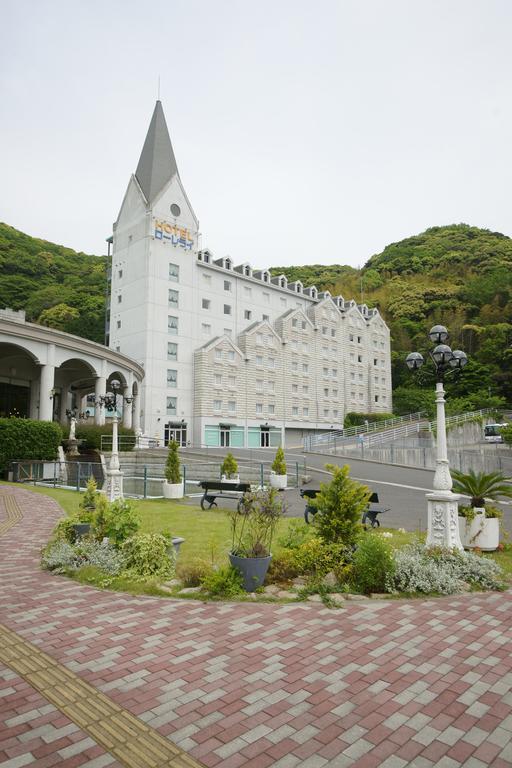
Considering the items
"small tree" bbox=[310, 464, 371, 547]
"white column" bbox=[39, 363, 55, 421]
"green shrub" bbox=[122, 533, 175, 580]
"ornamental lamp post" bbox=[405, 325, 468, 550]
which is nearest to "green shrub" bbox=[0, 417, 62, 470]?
"white column" bbox=[39, 363, 55, 421]

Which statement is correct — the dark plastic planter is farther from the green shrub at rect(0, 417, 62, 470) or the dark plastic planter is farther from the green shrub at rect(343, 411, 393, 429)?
the green shrub at rect(343, 411, 393, 429)

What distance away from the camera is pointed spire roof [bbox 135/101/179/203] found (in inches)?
2083

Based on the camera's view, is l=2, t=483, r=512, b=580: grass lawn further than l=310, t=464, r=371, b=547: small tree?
Yes

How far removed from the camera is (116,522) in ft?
26.3

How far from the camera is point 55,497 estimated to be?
1828cm

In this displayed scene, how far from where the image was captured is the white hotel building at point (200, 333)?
167 ft

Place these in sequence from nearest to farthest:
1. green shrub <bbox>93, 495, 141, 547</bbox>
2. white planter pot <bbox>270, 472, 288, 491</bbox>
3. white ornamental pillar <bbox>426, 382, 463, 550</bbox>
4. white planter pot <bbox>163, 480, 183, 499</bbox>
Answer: green shrub <bbox>93, 495, 141, 547</bbox> → white ornamental pillar <bbox>426, 382, 463, 550</bbox> → white planter pot <bbox>163, 480, 183, 499</bbox> → white planter pot <bbox>270, 472, 288, 491</bbox>

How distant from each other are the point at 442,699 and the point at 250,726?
1.59 metres

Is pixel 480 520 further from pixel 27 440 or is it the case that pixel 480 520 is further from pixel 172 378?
pixel 172 378

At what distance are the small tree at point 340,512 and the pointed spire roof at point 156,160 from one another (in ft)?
164

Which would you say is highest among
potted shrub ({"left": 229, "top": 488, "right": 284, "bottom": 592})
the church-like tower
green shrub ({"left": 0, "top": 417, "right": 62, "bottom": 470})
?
the church-like tower

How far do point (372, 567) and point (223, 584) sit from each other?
81.0 inches

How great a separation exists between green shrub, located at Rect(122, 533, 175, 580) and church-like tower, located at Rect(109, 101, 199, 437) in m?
41.5

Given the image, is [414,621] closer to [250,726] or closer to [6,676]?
[250,726]
